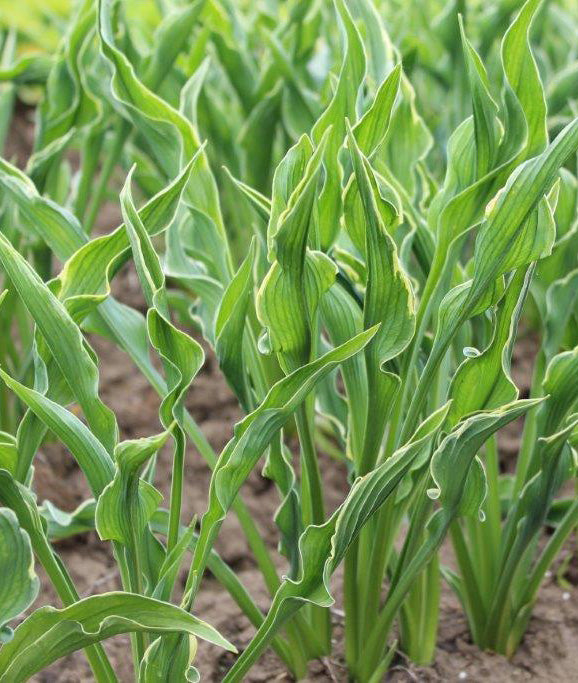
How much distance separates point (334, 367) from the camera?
870 mm

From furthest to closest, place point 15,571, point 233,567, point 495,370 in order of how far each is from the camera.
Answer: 1. point 233,567
2. point 495,370
3. point 15,571

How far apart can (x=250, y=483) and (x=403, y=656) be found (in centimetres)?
58

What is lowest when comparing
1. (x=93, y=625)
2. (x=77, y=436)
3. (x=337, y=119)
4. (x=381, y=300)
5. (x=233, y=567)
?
(x=233, y=567)

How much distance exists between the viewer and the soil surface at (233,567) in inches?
47.8

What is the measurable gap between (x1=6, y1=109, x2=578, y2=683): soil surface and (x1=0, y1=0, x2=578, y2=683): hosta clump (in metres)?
0.04

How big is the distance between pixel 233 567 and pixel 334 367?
80 cm

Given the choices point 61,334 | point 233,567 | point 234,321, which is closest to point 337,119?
point 234,321

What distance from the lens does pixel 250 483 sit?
1.72 m

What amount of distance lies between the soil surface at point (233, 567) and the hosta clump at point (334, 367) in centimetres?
4

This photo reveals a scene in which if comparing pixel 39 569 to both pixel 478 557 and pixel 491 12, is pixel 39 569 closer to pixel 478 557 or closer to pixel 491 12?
pixel 478 557


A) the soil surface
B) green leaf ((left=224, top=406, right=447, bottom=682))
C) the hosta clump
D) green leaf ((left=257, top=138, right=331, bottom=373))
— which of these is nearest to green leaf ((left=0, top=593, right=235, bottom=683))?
the hosta clump

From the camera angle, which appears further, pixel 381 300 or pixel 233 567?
pixel 233 567

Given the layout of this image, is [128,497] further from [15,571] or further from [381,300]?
[381,300]

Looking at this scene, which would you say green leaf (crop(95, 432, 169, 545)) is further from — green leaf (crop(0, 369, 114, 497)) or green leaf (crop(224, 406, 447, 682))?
green leaf (crop(224, 406, 447, 682))
